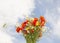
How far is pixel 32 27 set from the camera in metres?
4.88

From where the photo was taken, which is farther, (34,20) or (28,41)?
(34,20)

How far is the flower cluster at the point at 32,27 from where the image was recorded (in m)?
4.88

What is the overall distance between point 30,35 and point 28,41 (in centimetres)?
23

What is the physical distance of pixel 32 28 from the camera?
4863 millimetres

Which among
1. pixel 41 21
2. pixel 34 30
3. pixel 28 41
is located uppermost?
pixel 41 21

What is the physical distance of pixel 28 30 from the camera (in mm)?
4898

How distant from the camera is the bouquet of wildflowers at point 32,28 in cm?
487

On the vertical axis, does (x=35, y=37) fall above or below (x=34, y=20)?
below

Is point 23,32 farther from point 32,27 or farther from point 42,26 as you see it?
point 42,26

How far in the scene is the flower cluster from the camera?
4.88 m

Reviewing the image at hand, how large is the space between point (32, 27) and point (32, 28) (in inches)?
1.6

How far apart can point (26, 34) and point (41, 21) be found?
0.78 m

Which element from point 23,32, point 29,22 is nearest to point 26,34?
point 23,32

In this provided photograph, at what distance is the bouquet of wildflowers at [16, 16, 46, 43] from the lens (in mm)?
4867
